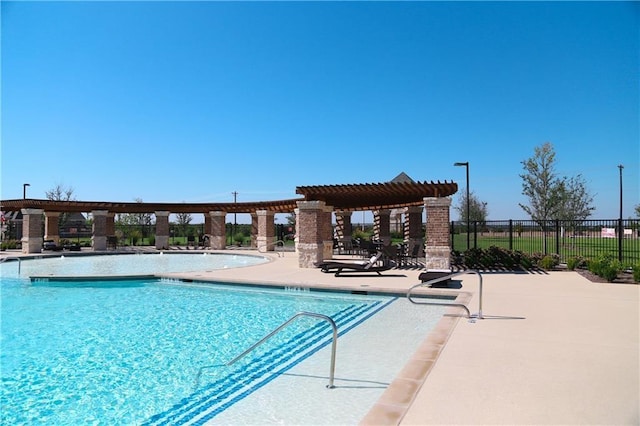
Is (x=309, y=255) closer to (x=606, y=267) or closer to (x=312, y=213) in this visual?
(x=312, y=213)

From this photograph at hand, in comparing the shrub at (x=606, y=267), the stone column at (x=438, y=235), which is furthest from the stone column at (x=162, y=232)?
the shrub at (x=606, y=267)

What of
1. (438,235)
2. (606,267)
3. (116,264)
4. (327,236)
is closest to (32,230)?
(116,264)

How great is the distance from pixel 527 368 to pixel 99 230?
30450 millimetres

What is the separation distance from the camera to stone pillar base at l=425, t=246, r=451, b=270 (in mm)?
14945

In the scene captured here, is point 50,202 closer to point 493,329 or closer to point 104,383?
point 104,383

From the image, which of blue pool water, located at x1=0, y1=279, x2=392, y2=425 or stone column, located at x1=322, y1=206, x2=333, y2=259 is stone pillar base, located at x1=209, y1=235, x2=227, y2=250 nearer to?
stone column, located at x1=322, y1=206, x2=333, y2=259

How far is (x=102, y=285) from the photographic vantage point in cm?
1384

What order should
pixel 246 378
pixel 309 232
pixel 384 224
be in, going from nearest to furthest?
pixel 246 378 < pixel 309 232 < pixel 384 224

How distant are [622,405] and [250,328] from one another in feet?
20.1

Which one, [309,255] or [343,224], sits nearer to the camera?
[309,255]

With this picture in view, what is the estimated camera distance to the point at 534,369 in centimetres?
486

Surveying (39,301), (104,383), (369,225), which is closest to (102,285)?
(39,301)

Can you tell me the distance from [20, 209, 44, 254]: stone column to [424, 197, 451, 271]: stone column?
2496 centimetres

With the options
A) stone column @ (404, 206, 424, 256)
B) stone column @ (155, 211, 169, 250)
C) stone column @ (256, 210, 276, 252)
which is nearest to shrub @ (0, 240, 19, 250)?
stone column @ (155, 211, 169, 250)
